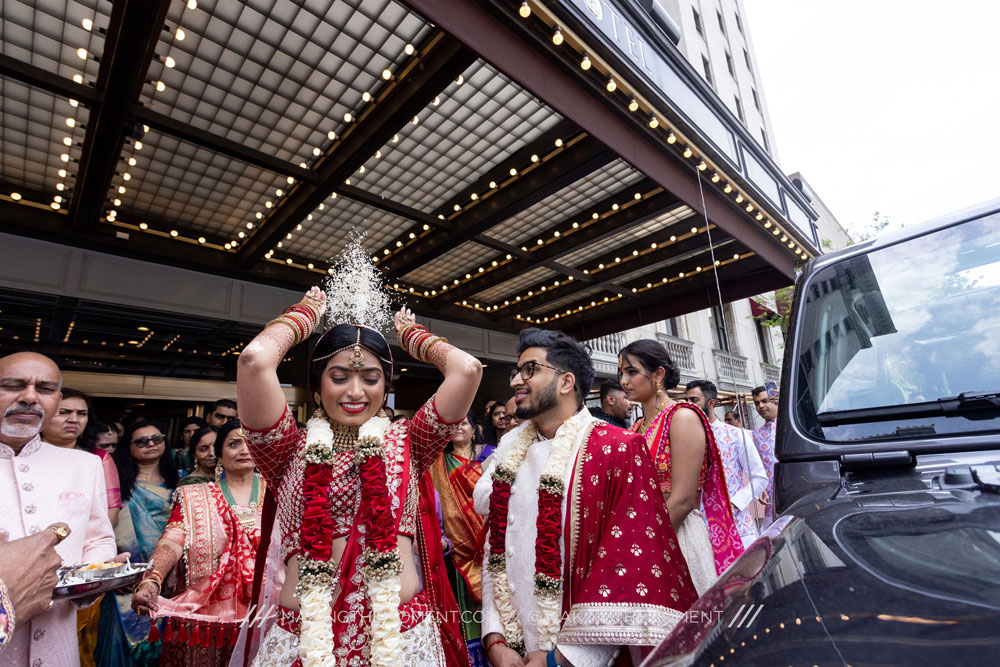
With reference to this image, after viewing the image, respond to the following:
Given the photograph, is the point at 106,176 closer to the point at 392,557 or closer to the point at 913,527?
the point at 392,557

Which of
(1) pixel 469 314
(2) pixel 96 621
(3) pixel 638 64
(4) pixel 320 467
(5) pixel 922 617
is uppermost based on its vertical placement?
(3) pixel 638 64

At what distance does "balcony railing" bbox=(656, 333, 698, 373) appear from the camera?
48.4ft

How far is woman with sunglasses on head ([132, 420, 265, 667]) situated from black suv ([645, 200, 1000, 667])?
2429 mm

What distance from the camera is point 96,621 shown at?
3.01 metres

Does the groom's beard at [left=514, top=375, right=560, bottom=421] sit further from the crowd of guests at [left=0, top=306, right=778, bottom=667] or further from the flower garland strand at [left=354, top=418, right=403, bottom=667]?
the flower garland strand at [left=354, top=418, right=403, bottom=667]

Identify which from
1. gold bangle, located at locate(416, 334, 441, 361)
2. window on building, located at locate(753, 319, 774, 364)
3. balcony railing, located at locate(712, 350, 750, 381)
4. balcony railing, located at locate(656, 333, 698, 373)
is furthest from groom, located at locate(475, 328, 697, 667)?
window on building, located at locate(753, 319, 774, 364)

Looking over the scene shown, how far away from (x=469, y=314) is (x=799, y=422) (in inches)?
361

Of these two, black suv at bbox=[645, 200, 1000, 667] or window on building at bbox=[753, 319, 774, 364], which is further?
window on building at bbox=[753, 319, 774, 364]

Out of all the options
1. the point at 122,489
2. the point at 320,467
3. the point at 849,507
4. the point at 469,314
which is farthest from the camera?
the point at 469,314

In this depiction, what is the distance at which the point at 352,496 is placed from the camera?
1864 mm

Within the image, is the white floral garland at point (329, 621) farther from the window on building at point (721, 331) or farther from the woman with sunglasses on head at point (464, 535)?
the window on building at point (721, 331)

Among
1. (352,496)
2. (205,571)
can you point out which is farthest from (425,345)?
(205,571)

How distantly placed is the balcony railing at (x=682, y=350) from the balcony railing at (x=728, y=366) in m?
1.25

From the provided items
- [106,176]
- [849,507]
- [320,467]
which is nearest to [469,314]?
[106,176]
